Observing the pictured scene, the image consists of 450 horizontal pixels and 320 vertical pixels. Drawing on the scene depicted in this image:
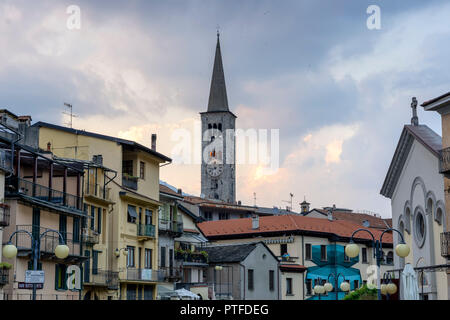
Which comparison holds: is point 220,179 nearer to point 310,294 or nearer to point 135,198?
point 310,294

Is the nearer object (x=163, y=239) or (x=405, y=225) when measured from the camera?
(x=405, y=225)

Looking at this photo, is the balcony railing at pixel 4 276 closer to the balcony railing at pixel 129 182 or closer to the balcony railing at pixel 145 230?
the balcony railing at pixel 129 182

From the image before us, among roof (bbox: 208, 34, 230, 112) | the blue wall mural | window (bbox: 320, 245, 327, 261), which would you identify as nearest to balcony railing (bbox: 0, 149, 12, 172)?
the blue wall mural

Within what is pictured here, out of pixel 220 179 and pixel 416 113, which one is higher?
pixel 220 179

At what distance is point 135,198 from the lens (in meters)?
54.4

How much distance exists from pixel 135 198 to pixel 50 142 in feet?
23.6

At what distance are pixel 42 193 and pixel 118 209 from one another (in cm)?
897

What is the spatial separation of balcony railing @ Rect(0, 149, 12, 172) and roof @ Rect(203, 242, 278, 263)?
30134mm

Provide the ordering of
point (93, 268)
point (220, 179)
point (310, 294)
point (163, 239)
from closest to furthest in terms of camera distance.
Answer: point (93, 268), point (163, 239), point (310, 294), point (220, 179)

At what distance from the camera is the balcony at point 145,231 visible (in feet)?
181

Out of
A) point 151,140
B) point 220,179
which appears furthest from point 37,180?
point 220,179

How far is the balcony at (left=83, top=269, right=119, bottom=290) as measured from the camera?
4856cm

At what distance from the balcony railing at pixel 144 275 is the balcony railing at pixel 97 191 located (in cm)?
553
